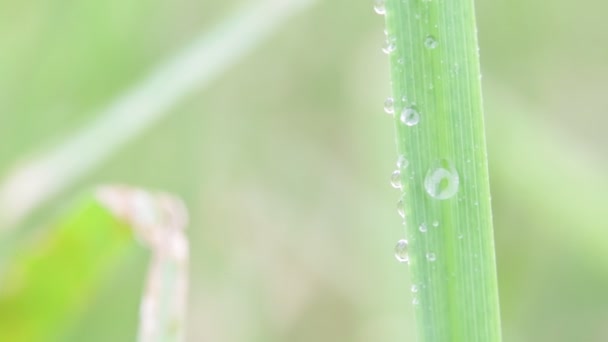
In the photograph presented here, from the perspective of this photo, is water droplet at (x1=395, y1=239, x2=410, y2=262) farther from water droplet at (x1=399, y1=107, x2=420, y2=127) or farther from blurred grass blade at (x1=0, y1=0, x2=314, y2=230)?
blurred grass blade at (x1=0, y1=0, x2=314, y2=230)

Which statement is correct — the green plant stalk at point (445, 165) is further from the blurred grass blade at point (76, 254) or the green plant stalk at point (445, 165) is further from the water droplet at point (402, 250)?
the blurred grass blade at point (76, 254)

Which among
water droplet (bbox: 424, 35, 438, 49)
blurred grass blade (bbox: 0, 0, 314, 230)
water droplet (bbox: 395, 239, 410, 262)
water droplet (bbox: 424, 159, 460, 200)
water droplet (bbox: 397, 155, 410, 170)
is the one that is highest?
blurred grass blade (bbox: 0, 0, 314, 230)

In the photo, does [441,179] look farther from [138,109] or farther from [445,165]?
[138,109]

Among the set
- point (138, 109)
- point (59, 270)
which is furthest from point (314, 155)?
point (59, 270)

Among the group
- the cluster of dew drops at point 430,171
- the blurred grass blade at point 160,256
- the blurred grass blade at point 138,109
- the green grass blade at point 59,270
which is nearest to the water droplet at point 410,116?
the cluster of dew drops at point 430,171

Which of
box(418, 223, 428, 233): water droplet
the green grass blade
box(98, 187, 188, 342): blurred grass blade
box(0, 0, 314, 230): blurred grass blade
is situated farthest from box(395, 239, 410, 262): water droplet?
box(0, 0, 314, 230): blurred grass blade

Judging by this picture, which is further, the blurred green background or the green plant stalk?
the blurred green background
